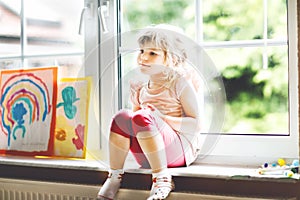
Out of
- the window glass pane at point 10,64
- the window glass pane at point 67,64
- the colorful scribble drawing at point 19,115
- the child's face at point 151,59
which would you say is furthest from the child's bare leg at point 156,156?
the window glass pane at point 10,64

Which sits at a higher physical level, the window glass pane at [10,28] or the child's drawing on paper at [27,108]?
the window glass pane at [10,28]

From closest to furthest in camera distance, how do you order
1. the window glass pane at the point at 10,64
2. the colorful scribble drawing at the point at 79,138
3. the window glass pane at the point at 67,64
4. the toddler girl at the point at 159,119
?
1. the toddler girl at the point at 159,119
2. the colorful scribble drawing at the point at 79,138
3. the window glass pane at the point at 67,64
4. the window glass pane at the point at 10,64

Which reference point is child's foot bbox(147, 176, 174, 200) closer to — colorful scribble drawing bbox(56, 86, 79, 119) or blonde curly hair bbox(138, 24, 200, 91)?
blonde curly hair bbox(138, 24, 200, 91)

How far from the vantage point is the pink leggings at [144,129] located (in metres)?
1.75

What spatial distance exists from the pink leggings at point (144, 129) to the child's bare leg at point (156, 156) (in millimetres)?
23

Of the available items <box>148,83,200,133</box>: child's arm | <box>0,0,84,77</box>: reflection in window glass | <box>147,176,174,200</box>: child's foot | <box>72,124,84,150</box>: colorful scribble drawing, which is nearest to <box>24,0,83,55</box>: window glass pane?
<box>0,0,84,77</box>: reflection in window glass

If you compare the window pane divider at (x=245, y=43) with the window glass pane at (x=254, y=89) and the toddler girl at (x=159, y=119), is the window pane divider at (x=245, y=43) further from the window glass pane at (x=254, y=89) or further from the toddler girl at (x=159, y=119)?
the toddler girl at (x=159, y=119)

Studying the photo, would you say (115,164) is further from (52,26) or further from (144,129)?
(52,26)

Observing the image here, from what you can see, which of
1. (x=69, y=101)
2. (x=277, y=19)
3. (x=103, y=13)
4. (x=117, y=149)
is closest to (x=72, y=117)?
(x=69, y=101)

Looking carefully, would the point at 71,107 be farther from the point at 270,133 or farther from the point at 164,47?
the point at 270,133

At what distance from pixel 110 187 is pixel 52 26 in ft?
2.67

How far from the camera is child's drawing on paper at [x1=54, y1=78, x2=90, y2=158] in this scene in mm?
2021

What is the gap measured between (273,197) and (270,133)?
28 cm

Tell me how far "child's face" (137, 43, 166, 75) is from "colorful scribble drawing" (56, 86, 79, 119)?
0.36m
